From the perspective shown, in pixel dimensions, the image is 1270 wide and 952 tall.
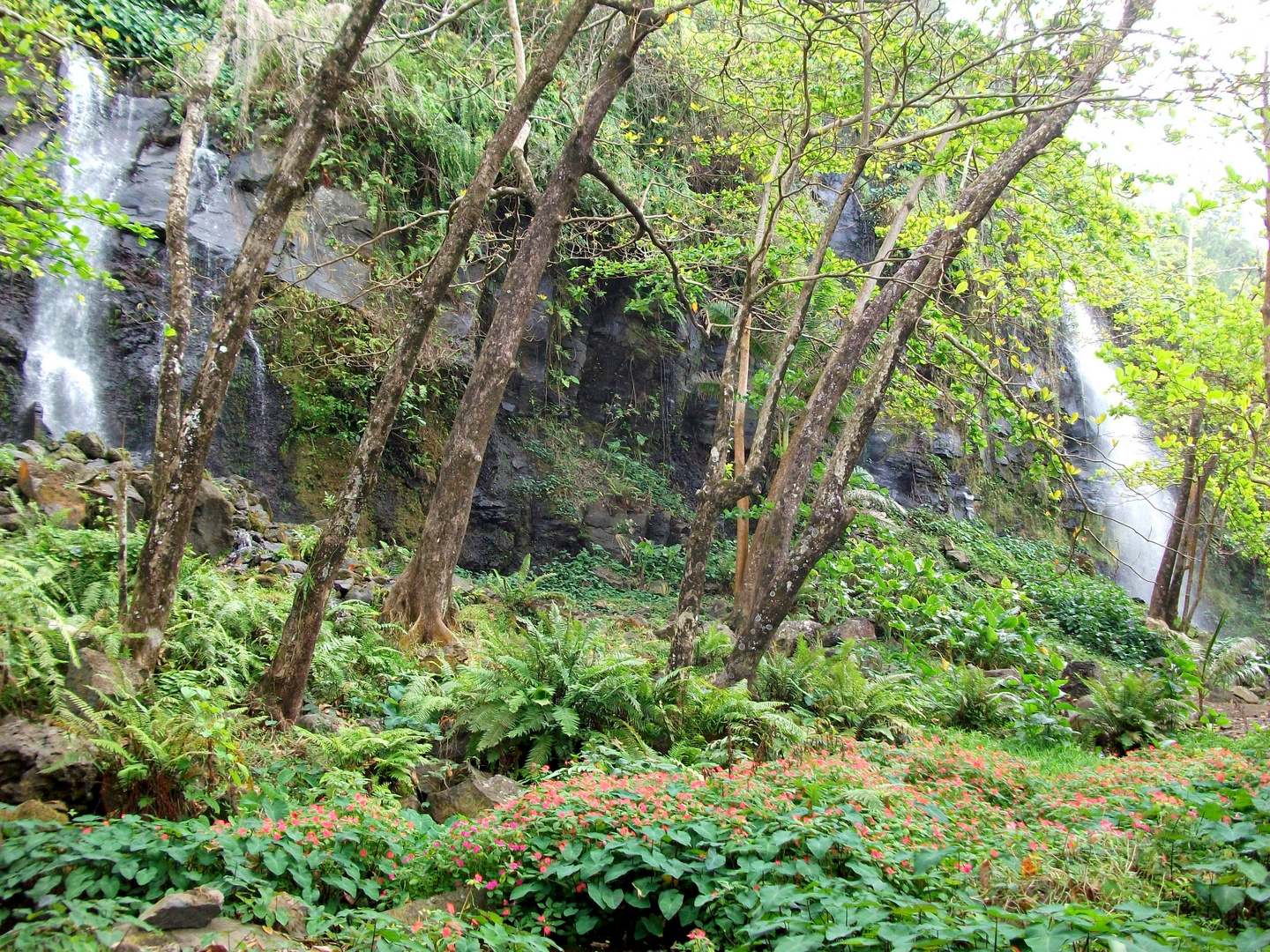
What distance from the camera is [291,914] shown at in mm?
3523

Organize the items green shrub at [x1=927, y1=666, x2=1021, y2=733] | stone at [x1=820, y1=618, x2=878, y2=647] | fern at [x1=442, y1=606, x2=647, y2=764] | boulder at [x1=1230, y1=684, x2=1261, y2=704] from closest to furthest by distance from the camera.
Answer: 1. fern at [x1=442, y1=606, x2=647, y2=764]
2. green shrub at [x1=927, y1=666, x2=1021, y2=733]
3. boulder at [x1=1230, y1=684, x2=1261, y2=704]
4. stone at [x1=820, y1=618, x2=878, y2=647]

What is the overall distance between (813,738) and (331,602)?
17.6 ft

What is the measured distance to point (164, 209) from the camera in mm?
12141

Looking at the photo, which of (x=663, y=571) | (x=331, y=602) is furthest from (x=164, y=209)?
(x=663, y=571)

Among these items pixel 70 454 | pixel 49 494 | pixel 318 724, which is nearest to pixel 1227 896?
pixel 318 724

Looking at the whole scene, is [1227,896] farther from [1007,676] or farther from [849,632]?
[849,632]

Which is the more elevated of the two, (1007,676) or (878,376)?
(878,376)

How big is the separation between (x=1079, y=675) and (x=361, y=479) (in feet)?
31.4

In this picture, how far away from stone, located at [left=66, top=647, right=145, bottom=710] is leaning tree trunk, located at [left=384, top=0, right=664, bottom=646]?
3604 mm

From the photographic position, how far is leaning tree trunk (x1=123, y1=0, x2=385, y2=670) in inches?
233

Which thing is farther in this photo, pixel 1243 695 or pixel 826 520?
pixel 1243 695

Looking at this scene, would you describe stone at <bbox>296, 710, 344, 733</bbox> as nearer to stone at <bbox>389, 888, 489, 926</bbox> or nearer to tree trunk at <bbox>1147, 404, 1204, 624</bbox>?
stone at <bbox>389, 888, 489, 926</bbox>

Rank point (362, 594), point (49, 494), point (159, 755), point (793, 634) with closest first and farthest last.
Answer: point (159, 755)
point (49, 494)
point (362, 594)
point (793, 634)

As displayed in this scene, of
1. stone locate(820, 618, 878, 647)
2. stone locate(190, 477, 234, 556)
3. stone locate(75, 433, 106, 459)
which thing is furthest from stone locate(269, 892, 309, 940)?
stone locate(820, 618, 878, 647)
